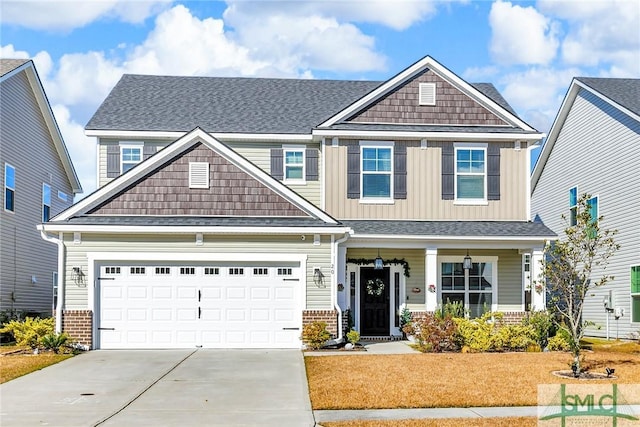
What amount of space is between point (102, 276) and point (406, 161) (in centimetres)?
945

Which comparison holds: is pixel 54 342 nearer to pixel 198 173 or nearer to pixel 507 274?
pixel 198 173

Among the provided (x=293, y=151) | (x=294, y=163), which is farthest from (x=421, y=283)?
(x=293, y=151)

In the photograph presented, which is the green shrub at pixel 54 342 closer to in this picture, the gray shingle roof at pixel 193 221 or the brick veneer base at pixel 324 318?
the gray shingle roof at pixel 193 221

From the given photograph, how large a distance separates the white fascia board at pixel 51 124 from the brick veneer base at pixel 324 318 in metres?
13.0

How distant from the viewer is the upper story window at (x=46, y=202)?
96.8ft

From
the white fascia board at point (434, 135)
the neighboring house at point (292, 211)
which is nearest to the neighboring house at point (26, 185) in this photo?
the neighboring house at point (292, 211)

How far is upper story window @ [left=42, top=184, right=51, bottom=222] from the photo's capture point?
96.8 ft

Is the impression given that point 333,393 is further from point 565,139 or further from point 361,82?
point 565,139

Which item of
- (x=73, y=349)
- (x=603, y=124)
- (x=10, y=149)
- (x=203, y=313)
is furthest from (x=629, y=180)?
(x=10, y=149)

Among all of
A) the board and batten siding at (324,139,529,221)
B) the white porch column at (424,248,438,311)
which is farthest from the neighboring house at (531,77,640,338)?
the white porch column at (424,248,438,311)

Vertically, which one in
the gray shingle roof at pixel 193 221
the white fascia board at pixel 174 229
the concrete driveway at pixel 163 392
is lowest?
the concrete driveway at pixel 163 392

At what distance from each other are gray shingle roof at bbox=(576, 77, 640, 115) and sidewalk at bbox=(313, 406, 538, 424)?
14650 mm

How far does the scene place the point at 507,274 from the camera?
952 inches

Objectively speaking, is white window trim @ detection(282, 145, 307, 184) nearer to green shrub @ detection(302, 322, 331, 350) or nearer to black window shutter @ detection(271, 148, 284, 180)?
black window shutter @ detection(271, 148, 284, 180)
